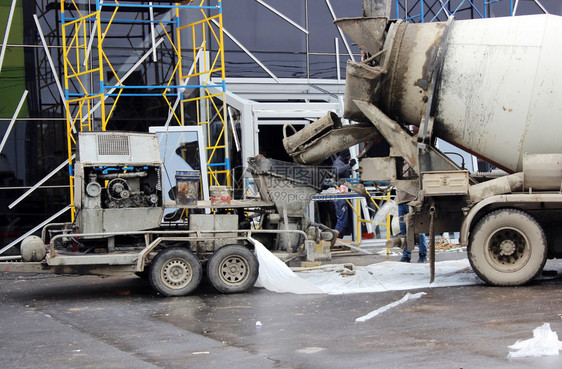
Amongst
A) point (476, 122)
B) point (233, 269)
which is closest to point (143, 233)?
point (233, 269)

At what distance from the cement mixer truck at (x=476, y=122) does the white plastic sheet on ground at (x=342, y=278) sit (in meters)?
0.66

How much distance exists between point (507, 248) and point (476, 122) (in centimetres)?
176

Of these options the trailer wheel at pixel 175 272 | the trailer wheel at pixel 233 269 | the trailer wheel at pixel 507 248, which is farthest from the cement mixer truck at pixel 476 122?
the trailer wheel at pixel 175 272

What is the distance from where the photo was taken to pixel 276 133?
61.7 ft

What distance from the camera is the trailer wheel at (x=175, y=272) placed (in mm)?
10539

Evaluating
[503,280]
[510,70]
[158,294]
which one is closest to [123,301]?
[158,294]

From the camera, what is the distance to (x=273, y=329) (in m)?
8.16

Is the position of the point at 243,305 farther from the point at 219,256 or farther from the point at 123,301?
the point at 123,301

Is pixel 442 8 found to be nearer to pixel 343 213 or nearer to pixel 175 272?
pixel 343 213

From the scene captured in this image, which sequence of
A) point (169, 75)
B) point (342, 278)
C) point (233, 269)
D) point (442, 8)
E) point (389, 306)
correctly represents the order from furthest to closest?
1. point (442, 8)
2. point (169, 75)
3. point (342, 278)
4. point (233, 269)
5. point (389, 306)

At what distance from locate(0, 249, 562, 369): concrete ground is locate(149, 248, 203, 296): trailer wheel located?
178 millimetres

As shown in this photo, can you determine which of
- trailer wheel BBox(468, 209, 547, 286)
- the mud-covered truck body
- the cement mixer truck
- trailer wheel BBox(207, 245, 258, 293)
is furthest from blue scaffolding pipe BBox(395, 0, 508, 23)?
trailer wheel BBox(207, 245, 258, 293)

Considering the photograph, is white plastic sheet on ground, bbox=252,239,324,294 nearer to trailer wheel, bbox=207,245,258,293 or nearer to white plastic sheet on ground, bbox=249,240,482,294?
white plastic sheet on ground, bbox=249,240,482,294

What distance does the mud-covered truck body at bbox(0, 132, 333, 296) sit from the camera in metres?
10.6
